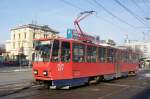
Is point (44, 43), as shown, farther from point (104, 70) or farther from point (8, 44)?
point (8, 44)

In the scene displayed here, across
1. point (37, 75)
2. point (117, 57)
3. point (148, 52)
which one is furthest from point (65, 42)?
point (148, 52)

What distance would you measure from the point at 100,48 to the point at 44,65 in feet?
22.4

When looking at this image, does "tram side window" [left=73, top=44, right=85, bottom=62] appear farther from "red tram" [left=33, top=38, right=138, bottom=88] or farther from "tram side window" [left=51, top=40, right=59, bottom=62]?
"tram side window" [left=51, top=40, right=59, bottom=62]

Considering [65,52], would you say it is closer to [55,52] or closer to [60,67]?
[55,52]

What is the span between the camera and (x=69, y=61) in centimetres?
1853

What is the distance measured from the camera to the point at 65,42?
59.9 feet

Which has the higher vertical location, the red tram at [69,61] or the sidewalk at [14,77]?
the red tram at [69,61]

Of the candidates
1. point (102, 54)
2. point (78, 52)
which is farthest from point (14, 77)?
point (78, 52)

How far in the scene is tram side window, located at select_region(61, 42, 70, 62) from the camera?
18.0 m

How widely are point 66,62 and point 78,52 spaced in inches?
60.5

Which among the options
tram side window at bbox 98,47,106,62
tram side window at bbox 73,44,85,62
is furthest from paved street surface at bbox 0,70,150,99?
tram side window at bbox 98,47,106,62

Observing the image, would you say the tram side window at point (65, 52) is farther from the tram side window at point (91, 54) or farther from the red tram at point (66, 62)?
the tram side window at point (91, 54)

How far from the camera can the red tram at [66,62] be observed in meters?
17.6

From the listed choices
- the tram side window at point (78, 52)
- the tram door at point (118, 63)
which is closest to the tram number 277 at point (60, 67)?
the tram side window at point (78, 52)
